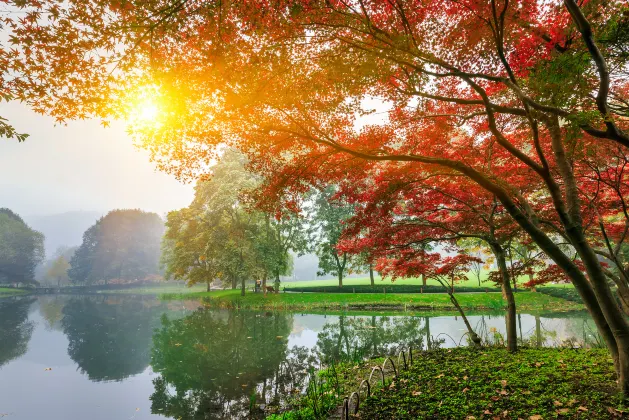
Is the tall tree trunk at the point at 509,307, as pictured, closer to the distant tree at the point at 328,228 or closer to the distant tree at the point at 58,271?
the distant tree at the point at 328,228

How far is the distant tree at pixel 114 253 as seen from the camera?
65.2 m

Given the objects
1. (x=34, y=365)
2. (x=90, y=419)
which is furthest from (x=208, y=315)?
(x=90, y=419)

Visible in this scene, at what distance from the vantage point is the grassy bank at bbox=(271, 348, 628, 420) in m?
4.12

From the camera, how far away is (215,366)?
10031 millimetres

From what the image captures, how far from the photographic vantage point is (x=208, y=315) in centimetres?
2177

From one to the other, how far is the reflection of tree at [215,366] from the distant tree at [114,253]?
5950 cm

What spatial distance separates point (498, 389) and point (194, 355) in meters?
10.1

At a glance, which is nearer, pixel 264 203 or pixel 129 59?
pixel 129 59

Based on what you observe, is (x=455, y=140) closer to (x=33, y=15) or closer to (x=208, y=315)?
(x=33, y=15)

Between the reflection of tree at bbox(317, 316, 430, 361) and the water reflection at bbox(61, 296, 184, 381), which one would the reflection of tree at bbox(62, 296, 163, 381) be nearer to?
the water reflection at bbox(61, 296, 184, 381)

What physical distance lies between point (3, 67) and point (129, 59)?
1832mm

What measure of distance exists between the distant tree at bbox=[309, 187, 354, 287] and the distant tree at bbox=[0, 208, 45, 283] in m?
57.7

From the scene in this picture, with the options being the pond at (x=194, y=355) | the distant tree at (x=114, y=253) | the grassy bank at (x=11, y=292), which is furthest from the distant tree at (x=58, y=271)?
the pond at (x=194, y=355)

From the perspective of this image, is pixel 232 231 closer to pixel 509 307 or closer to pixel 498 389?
pixel 509 307
